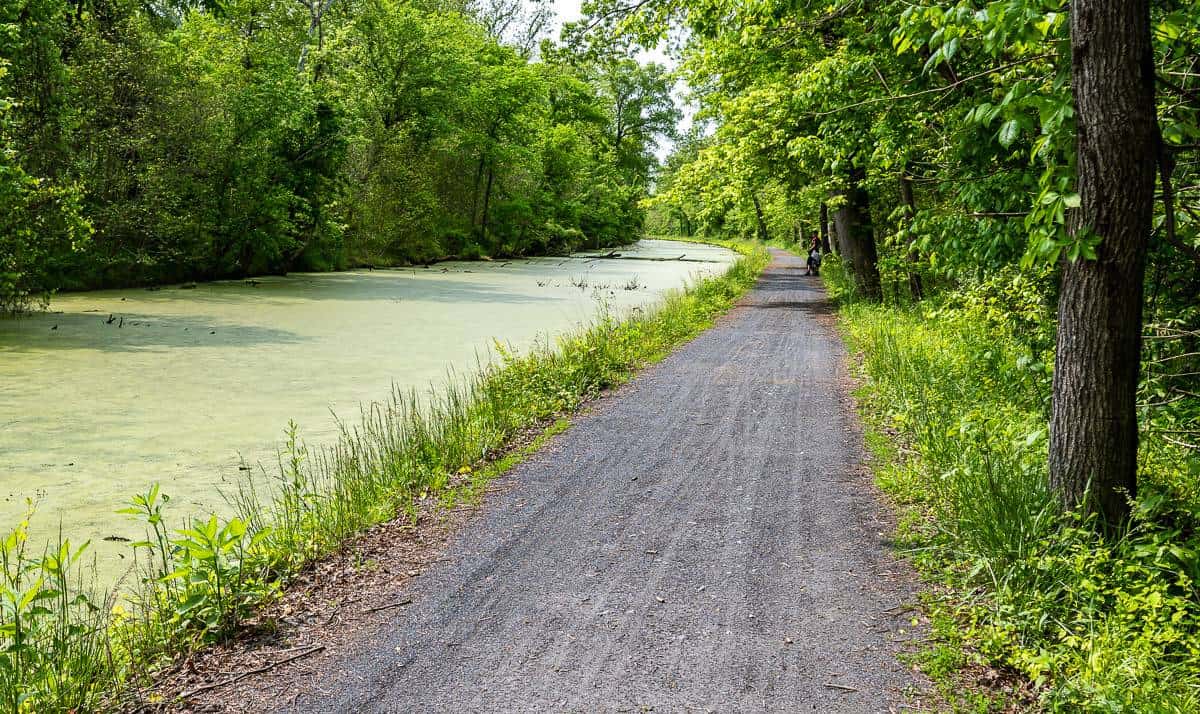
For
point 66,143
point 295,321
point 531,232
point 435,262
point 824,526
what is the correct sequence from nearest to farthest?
point 824,526 → point 295,321 → point 66,143 → point 435,262 → point 531,232

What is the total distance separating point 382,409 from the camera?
7.71 m

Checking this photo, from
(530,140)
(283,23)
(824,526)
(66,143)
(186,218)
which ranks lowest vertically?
(824,526)

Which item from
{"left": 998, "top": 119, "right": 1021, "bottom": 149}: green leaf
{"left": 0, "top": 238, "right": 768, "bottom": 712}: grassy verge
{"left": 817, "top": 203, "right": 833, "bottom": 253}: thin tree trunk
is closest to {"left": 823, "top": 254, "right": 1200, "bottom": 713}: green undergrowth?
{"left": 998, "top": 119, "right": 1021, "bottom": 149}: green leaf

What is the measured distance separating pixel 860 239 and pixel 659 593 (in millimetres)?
13284

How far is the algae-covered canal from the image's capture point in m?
5.52

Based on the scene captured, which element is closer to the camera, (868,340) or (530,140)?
(868,340)

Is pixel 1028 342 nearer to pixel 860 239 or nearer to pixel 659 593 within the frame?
pixel 659 593

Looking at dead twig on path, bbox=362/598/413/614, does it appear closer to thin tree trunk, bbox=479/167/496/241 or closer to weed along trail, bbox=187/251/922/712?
weed along trail, bbox=187/251/922/712

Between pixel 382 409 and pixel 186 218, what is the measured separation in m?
12.5

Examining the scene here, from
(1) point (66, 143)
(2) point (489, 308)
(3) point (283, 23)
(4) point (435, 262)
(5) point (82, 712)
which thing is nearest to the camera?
(5) point (82, 712)

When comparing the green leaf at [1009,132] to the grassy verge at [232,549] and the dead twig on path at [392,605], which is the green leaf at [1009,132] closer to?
the dead twig on path at [392,605]

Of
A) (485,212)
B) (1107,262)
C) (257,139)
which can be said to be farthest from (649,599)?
(485,212)

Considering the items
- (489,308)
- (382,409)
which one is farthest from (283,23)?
(382,409)

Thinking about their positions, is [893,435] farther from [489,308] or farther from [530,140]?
[530,140]
